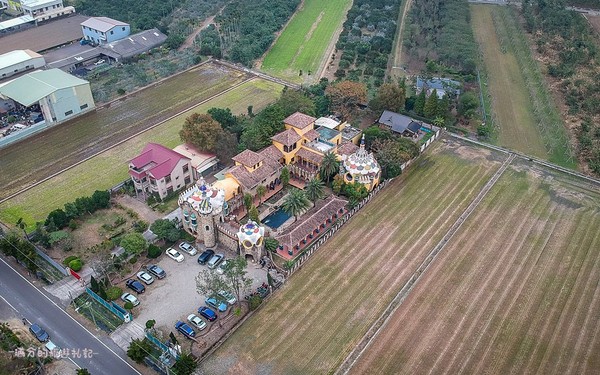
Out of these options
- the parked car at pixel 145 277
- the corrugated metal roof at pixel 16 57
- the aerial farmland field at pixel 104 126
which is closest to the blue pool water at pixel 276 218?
the parked car at pixel 145 277

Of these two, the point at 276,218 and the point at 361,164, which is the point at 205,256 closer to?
the point at 276,218

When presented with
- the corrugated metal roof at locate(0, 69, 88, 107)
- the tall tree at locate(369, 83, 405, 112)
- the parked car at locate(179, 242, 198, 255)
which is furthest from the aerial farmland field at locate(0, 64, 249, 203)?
the tall tree at locate(369, 83, 405, 112)

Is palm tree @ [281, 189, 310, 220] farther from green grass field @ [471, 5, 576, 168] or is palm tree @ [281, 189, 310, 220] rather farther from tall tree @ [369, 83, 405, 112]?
green grass field @ [471, 5, 576, 168]

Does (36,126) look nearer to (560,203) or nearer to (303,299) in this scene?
(303,299)

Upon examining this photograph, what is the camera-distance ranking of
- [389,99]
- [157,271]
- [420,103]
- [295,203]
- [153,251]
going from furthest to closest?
[420,103] → [389,99] → [295,203] → [153,251] → [157,271]

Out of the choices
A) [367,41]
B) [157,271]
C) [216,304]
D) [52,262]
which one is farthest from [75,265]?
[367,41]

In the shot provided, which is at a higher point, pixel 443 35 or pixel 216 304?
pixel 443 35

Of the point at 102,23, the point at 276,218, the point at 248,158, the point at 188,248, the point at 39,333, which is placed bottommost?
the point at 276,218
